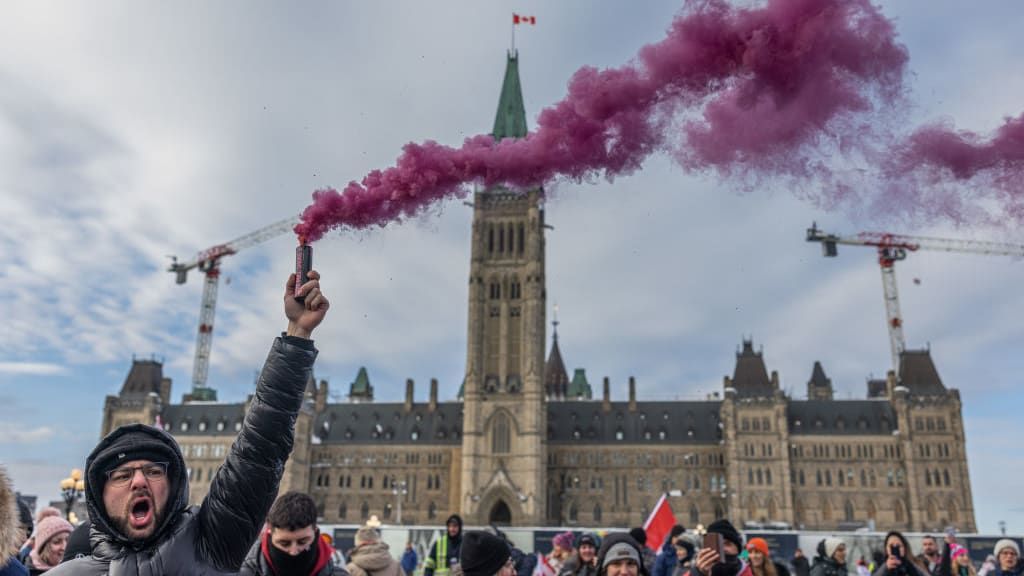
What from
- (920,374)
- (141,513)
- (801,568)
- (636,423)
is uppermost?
(920,374)

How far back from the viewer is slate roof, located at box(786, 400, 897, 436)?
273 ft

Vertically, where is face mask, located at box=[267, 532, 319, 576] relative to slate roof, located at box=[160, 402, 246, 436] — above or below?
below

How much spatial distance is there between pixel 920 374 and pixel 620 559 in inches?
3549

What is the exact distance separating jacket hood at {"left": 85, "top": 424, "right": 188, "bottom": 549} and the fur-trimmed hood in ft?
2.09

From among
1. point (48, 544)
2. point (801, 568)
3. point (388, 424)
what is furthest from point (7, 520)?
point (388, 424)

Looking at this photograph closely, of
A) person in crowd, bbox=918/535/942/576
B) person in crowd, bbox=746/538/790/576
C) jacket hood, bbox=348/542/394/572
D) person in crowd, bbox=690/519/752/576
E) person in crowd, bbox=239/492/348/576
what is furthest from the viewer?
person in crowd, bbox=918/535/942/576

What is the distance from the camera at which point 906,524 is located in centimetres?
7844

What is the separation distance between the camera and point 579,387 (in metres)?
125

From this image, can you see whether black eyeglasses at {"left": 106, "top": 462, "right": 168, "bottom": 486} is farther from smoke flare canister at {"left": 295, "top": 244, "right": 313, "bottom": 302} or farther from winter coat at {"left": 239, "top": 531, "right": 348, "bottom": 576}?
winter coat at {"left": 239, "top": 531, "right": 348, "bottom": 576}

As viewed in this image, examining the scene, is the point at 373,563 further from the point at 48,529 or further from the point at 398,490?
the point at 398,490

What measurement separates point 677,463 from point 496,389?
2140 cm

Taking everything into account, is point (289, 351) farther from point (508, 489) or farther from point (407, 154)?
point (508, 489)

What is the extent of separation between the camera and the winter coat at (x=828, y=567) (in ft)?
36.4

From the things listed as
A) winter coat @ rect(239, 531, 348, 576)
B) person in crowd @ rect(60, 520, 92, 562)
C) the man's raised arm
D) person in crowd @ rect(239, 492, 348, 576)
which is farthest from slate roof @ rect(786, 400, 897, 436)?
the man's raised arm
